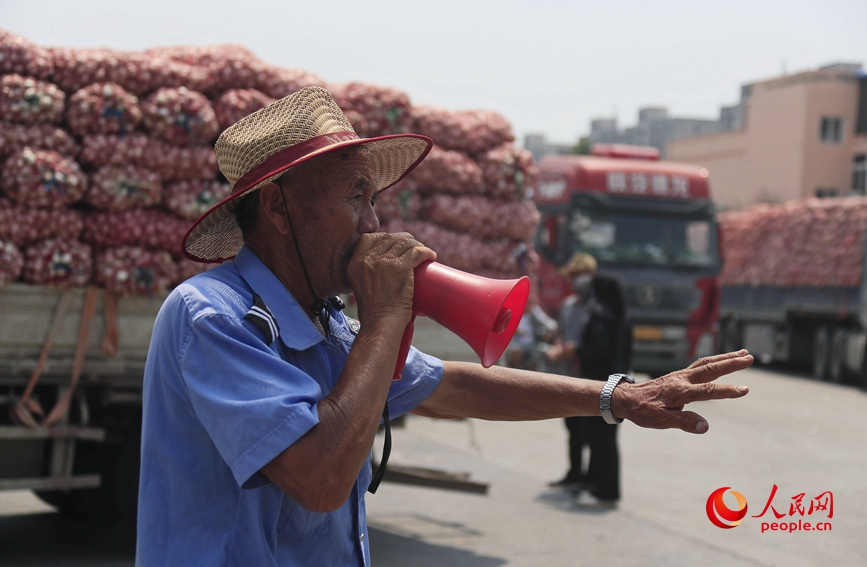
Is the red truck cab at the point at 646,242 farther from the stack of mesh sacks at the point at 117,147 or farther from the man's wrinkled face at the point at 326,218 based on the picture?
the man's wrinkled face at the point at 326,218

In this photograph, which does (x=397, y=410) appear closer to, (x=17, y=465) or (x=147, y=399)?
(x=147, y=399)

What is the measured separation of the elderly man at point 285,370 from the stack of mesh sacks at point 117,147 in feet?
10.0

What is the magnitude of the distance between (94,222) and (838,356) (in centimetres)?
1481

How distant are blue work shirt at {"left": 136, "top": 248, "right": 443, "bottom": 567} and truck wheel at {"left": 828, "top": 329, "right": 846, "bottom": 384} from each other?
53.4 ft

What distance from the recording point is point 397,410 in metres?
2.29

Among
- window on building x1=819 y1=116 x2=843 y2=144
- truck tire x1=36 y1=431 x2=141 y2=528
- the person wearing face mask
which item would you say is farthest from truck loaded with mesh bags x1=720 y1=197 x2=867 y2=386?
window on building x1=819 y1=116 x2=843 y2=144

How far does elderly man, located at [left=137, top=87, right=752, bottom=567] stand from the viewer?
1.66m

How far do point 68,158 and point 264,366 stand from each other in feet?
12.4

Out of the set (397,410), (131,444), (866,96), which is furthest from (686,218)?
(866,96)

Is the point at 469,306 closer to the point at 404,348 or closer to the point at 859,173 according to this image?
the point at 404,348

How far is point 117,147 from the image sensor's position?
16.6ft

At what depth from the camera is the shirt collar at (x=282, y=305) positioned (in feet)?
6.08

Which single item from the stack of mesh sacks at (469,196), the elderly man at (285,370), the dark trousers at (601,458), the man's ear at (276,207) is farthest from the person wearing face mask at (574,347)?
the man's ear at (276,207)

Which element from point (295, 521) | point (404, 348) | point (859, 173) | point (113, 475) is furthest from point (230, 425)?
point (859, 173)
